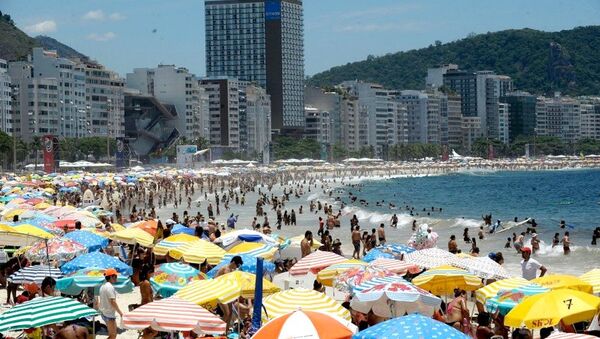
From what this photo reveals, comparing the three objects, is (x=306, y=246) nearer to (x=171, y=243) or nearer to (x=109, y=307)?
(x=171, y=243)

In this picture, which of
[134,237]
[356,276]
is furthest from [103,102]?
[356,276]

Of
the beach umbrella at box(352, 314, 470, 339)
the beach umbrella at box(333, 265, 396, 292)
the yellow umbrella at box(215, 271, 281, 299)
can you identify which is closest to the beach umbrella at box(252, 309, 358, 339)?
the beach umbrella at box(352, 314, 470, 339)

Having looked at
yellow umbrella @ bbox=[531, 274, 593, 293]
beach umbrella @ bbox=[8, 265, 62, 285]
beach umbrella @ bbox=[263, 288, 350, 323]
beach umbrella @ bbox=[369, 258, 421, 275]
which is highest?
beach umbrella @ bbox=[263, 288, 350, 323]

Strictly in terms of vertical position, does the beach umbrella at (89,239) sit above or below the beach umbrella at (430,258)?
above

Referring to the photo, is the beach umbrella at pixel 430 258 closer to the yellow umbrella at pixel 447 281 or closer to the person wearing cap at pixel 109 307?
the yellow umbrella at pixel 447 281

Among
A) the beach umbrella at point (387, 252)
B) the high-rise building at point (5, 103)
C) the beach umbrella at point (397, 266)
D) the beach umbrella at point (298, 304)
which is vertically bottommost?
the beach umbrella at point (387, 252)

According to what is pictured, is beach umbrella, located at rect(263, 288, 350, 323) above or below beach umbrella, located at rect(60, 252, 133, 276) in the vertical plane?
above

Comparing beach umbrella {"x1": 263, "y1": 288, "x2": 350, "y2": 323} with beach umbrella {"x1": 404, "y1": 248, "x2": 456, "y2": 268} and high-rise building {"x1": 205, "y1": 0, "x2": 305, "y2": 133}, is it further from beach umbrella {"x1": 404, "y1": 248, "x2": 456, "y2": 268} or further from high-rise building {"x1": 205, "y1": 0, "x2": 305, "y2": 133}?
high-rise building {"x1": 205, "y1": 0, "x2": 305, "y2": 133}

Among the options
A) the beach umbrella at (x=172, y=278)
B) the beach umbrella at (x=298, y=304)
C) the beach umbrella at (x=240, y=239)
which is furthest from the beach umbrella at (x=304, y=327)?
the beach umbrella at (x=240, y=239)
